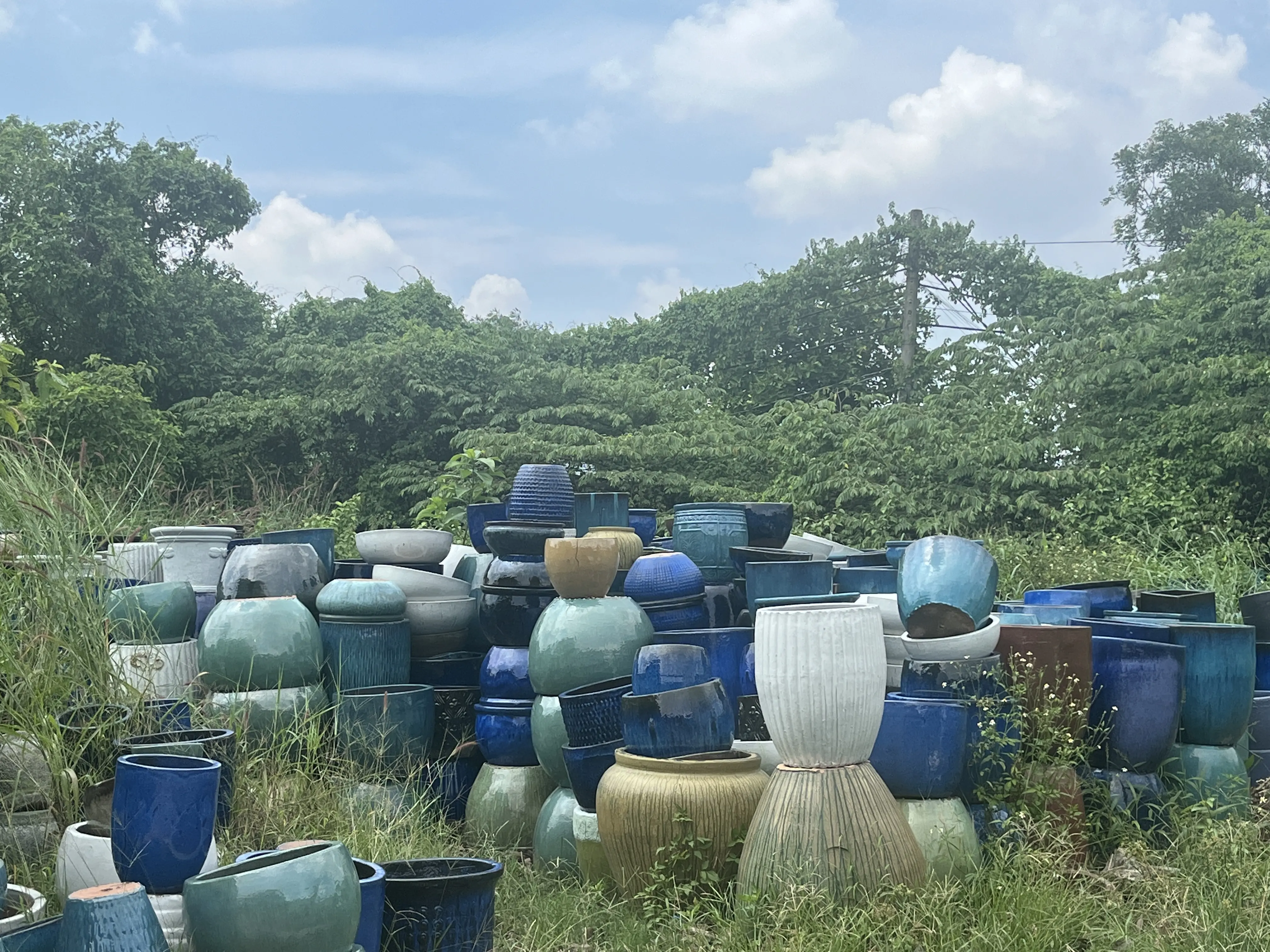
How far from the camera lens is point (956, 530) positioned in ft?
32.2

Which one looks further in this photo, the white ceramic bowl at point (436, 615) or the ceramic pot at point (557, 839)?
the white ceramic bowl at point (436, 615)

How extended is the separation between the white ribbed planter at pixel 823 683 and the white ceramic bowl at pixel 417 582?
205 centimetres

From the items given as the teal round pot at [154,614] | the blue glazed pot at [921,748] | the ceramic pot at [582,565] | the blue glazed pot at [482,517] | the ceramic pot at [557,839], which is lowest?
the ceramic pot at [557,839]

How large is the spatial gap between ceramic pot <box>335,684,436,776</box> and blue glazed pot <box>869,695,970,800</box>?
1.81m

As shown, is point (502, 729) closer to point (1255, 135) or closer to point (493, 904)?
point (493, 904)

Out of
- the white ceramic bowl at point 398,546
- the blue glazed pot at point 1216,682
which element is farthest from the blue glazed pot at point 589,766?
the blue glazed pot at point 1216,682

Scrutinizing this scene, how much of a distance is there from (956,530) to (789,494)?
1.85 m

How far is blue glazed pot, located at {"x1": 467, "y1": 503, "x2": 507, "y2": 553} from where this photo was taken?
5316 millimetres

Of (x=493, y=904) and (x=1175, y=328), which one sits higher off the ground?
(x=1175, y=328)

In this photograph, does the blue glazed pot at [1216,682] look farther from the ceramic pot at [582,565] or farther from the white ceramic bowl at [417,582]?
the white ceramic bowl at [417,582]

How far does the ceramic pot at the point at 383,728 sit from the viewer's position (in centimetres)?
404

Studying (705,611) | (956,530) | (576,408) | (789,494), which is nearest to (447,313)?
(576,408)

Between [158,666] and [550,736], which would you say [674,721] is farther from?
[158,666]

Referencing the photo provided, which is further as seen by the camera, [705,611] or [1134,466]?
[1134,466]
